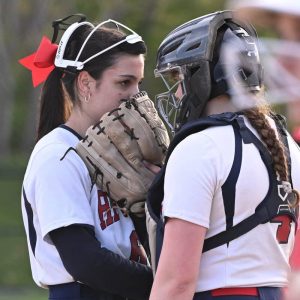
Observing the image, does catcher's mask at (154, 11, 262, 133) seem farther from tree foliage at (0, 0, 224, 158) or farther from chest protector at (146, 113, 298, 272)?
tree foliage at (0, 0, 224, 158)

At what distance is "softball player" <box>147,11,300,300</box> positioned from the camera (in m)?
2.53

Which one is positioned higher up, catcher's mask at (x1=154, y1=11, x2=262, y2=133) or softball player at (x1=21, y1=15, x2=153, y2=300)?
catcher's mask at (x1=154, y1=11, x2=262, y2=133)

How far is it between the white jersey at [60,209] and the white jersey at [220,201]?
600 mm

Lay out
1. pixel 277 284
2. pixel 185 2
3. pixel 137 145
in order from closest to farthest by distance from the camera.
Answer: pixel 277 284 → pixel 137 145 → pixel 185 2

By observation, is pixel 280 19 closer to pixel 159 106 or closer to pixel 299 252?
pixel 299 252

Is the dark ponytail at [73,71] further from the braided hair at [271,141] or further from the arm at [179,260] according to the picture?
the arm at [179,260]

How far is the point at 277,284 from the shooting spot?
2.70 meters

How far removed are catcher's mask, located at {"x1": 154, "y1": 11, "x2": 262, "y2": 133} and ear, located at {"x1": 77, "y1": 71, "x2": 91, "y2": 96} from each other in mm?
601

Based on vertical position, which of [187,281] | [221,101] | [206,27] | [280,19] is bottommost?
[187,281]

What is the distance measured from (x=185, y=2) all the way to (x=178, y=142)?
74.6 ft

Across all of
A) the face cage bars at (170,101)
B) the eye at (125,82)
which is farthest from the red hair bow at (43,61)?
the face cage bars at (170,101)

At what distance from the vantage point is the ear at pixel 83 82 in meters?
3.38

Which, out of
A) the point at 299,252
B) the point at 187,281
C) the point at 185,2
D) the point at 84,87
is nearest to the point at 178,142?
the point at 187,281

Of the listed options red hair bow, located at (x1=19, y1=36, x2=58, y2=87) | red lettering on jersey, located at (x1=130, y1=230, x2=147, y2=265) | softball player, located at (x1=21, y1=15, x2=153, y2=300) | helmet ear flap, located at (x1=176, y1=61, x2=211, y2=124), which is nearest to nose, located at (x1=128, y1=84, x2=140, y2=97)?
softball player, located at (x1=21, y1=15, x2=153, y2=300)
